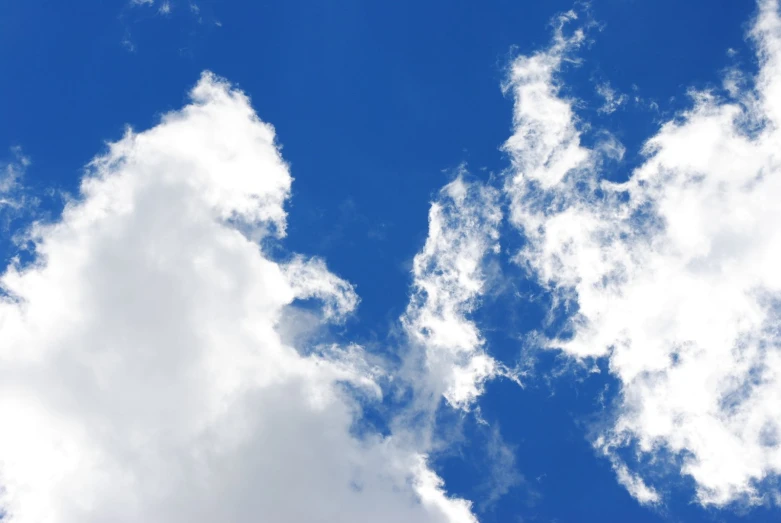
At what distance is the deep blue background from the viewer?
593 feet

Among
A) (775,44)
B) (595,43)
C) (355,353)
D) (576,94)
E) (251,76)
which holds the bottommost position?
(355,353)

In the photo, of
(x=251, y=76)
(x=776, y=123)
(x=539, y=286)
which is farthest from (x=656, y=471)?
(x=251, y=76)

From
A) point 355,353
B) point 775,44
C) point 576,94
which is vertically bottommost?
point 355,353

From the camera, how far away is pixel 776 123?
176 metres

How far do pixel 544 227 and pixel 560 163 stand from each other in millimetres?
18754

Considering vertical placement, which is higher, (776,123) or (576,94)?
(776,123)

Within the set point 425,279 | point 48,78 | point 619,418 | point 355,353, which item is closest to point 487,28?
point 425,279

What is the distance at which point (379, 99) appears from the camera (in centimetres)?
18762

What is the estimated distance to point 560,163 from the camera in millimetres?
178750

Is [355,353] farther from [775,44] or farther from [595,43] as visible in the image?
[775,44]

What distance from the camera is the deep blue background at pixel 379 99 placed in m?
181

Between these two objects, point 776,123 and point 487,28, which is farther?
point 487,28

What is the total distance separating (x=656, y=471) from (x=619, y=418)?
57.8 feet

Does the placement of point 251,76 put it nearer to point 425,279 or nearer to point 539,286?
point 425,279
